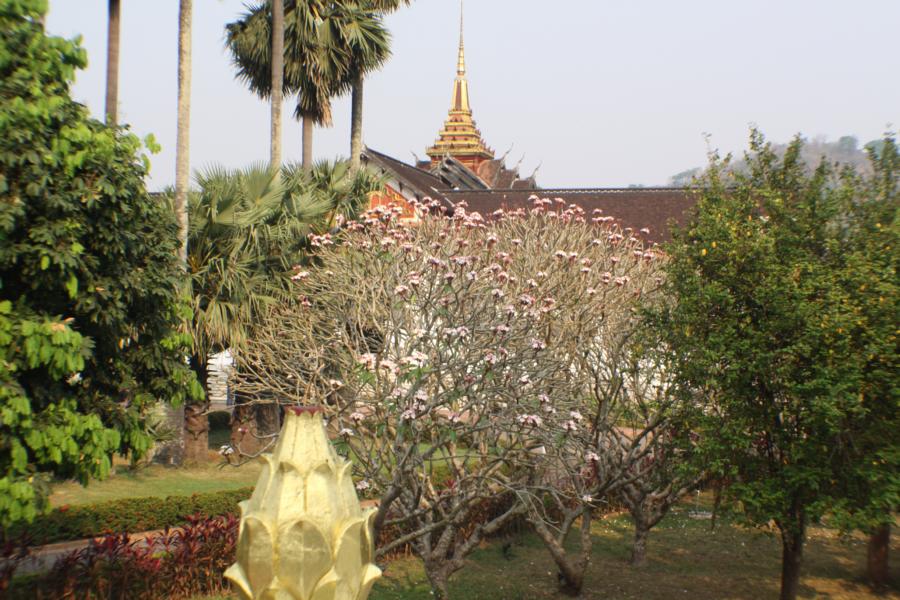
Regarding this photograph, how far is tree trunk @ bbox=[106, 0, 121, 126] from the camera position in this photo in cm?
1498

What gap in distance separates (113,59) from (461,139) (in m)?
39.6

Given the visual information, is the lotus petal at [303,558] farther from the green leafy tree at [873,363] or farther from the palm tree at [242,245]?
the palm tree at [242,245]

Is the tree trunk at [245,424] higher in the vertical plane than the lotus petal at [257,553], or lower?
lower

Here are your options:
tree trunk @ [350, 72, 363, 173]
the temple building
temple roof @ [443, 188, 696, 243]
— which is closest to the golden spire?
the temple building

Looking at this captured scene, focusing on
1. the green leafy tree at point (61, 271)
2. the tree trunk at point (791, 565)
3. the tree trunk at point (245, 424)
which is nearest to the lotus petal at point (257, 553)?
the green leafy tree at point (61, 271)

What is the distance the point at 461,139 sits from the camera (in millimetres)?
53562

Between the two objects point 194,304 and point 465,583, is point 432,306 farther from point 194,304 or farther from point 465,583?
point 194,304

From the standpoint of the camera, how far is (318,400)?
985cm

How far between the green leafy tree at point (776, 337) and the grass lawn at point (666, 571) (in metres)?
2.86

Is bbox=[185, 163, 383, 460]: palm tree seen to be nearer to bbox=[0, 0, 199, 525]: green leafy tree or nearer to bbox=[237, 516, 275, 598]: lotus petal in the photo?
bbox=[0, 0, 199, 525]: green leafy tree

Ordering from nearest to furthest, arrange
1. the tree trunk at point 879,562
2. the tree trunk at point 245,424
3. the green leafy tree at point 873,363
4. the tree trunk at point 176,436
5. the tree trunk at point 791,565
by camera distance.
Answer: the green leafy tree at point 873,363 < the tree trunk at point 791,565 < the tree trunk at point 879,562 < the tree trunk at point 176,436 < the tree trunk at point 245,424

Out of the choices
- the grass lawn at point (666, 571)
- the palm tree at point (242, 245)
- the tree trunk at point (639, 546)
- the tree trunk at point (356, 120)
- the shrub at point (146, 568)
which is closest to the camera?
the shrub at point (146, 568)

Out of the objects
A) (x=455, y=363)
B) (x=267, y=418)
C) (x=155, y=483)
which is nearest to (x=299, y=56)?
(x=267, y=418)

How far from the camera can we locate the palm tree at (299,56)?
1945cm
